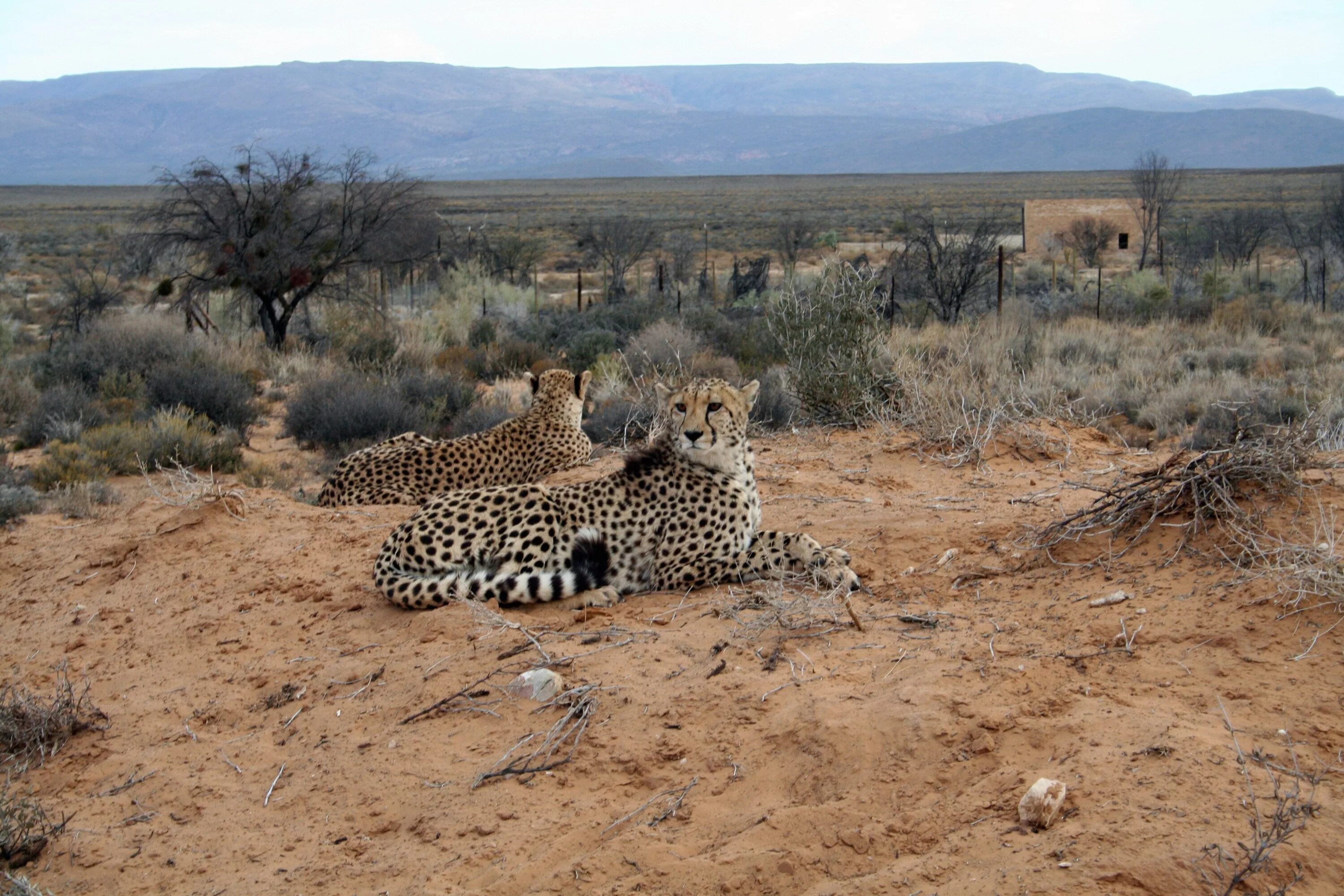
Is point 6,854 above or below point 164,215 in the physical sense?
below

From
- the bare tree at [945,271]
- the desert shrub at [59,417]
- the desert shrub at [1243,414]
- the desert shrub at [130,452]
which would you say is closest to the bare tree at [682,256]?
the bare tree at [945,271]

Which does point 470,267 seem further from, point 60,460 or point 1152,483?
point 1152,483

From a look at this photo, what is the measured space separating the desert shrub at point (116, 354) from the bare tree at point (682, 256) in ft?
40.1

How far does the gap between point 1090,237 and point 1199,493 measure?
32.2 meters

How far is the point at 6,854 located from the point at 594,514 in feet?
7.98

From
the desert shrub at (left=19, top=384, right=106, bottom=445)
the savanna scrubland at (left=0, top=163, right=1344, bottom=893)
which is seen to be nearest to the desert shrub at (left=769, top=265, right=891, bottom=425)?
the savanna scrubland at (left=0, top=163, right=1344, bottom=893)

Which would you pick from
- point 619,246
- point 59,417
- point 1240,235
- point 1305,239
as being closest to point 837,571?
point 59,417

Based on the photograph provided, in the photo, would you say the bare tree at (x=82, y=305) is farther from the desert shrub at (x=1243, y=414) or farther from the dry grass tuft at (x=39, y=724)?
the desert shrub at (x=1243, y=414)

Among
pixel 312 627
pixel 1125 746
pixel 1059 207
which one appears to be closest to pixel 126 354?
pixel 312 627

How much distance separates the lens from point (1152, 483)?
177 inches

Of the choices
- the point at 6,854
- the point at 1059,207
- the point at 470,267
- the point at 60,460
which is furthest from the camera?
the point at 1059,207

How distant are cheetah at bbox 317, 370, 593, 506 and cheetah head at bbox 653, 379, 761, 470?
1.80 m

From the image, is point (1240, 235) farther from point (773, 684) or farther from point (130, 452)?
point (773, 684)

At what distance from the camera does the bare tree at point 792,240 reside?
31094 mm
